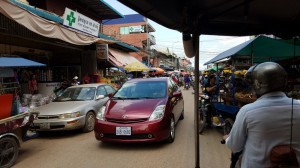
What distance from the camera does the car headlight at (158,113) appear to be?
613 centimetres

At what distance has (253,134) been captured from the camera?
6.76ft

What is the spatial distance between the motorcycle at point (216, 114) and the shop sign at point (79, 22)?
6.99 meters

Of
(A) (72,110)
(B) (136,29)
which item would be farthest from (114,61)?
(B) (136,29)

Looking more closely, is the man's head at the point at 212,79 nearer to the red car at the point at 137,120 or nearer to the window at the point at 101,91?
the red car at the point at 137,120

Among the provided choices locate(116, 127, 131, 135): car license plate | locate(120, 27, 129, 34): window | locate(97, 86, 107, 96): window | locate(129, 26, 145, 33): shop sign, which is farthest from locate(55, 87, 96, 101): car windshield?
locate(120, 27, 129, 34): window

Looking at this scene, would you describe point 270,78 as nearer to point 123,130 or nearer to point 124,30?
point 123,130

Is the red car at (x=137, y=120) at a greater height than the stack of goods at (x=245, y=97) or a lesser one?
lesser

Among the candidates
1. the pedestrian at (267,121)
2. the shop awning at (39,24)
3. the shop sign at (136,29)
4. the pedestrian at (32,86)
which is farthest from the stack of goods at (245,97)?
the shop sign at (136,29)

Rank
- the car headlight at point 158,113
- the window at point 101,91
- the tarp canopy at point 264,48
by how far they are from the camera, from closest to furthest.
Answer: the car headlight at point 158,113 < the tarp canopy at point 264,48 < the window at point 101,91

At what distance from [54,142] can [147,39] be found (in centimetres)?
3900

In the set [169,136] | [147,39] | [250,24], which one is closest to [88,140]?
[169,136]

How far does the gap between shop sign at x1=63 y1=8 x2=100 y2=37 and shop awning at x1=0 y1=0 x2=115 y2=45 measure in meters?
0.49

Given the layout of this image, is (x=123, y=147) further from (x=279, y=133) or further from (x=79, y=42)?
(x=79, y=42)

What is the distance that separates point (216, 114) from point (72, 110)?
13.4 ft
